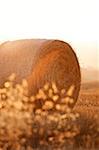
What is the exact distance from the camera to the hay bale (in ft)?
14.5

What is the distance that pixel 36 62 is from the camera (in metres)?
4.45

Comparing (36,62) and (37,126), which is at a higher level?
(36,62)

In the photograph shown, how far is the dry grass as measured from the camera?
152 inches

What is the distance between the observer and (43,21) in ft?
20.1

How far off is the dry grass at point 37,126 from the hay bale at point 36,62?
98mm

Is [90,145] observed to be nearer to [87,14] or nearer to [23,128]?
[23,128]

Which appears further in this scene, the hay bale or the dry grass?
the hay bale

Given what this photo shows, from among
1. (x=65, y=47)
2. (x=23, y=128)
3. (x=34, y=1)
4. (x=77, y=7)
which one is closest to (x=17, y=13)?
(x=34, y=1)

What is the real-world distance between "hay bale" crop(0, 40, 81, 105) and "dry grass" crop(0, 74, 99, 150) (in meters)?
0.10

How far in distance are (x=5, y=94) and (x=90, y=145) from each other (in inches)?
33.3

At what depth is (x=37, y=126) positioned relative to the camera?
4.09 metres

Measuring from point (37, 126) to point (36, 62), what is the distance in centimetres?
65

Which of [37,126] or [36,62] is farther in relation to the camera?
[36,62]

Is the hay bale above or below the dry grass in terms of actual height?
above
